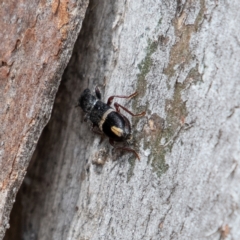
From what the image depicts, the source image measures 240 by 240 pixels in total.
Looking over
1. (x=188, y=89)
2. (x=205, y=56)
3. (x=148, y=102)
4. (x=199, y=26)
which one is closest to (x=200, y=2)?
(x=199, y=26)

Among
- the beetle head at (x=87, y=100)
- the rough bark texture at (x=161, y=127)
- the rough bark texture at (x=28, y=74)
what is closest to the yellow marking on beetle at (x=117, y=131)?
the rough bark texture at (x=161, y=127)

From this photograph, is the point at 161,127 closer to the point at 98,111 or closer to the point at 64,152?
the point at 98,111

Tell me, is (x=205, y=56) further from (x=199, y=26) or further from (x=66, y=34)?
(x=66, y=34)

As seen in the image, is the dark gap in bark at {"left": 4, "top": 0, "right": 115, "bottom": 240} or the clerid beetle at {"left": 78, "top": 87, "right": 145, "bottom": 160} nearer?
the clerid beetle at {"left": 78, "top": 87, "right": 145, "bottom": 160}

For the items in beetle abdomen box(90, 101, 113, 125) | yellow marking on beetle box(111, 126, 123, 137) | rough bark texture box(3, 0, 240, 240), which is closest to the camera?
rough bark texture box(3, 0, 240, 240)

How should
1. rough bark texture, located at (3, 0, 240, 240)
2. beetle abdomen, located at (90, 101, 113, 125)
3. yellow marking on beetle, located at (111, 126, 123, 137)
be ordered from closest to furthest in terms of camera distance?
1. rough bark texture, located at (3, 0, 240, 240)
2. yellow marking on beetle, located at (111, 126, 123, 137)
3. beetle abdomen, located at (90, 101, 113, 125)

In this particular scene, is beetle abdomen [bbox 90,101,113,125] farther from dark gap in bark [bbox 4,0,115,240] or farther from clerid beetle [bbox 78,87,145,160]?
dark gap in bark [bbox 4,0,115,240]

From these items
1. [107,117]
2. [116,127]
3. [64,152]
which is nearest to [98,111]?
[107,117]

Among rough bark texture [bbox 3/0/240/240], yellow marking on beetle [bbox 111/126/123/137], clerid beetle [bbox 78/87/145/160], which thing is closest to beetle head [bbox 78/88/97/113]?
clerid beetle [bbox 78/87/145/160]
